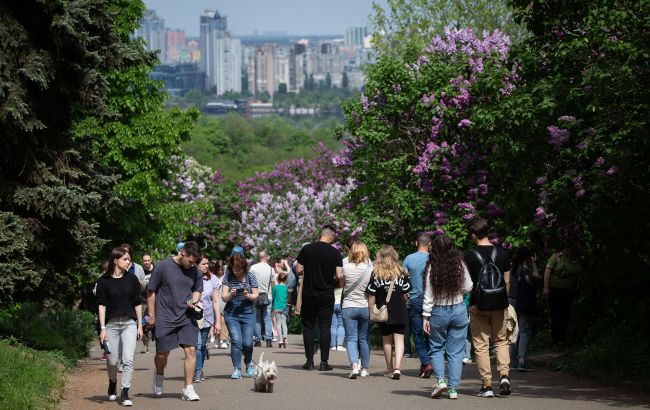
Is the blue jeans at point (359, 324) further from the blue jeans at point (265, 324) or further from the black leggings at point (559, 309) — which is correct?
the blue jeans at point (265, 324)

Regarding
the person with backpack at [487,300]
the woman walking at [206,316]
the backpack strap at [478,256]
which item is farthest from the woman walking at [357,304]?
the backpack strap at [478,256]

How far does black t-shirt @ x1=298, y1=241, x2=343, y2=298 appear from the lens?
52.5ft

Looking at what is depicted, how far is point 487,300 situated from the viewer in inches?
509

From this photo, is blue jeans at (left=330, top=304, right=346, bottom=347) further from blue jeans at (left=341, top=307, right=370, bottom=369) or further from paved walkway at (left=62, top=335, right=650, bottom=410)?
blue jeans at (left=341, top=307, right=370, bottom=369)

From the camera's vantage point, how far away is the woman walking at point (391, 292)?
1544 centimetres

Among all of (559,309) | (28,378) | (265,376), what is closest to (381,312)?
(265,376)

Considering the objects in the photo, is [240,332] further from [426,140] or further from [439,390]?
[426,140]

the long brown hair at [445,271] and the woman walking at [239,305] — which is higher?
the long brown hair at [445,271]

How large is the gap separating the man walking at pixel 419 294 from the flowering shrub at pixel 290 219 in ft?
118

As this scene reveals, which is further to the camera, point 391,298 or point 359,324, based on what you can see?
point 359,324

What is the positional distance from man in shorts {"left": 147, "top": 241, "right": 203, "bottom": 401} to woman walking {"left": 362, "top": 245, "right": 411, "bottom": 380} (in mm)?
2910

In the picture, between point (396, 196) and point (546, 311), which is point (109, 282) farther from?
point (396, 196)

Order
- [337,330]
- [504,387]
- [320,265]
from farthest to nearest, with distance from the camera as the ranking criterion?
[337,330] → [320,265] → [504,387]

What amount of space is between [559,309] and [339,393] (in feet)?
16.7
